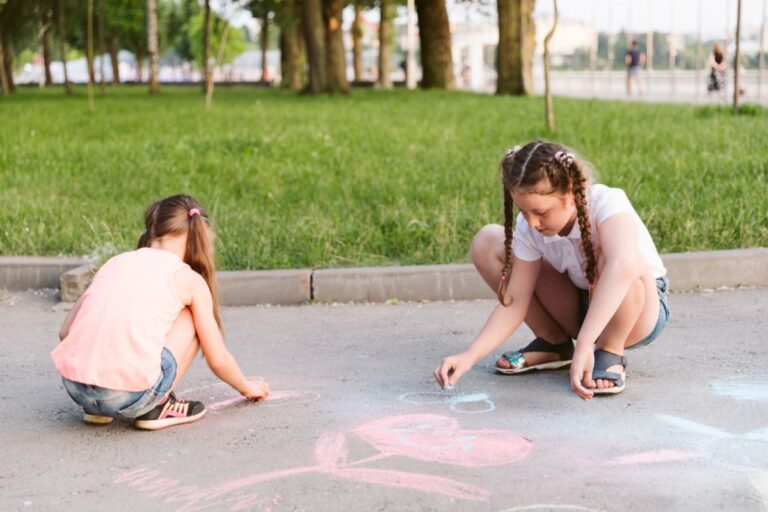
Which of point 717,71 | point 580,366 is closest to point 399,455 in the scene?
point 580,366

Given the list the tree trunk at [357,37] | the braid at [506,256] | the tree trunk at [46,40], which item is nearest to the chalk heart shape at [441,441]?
the braid at [506,256]

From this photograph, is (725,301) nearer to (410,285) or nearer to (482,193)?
(410,285)

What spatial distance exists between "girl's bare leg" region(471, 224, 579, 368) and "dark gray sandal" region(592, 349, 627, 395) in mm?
240

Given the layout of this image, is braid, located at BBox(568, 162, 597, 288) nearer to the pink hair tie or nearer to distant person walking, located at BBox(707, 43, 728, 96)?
the pink hair tie

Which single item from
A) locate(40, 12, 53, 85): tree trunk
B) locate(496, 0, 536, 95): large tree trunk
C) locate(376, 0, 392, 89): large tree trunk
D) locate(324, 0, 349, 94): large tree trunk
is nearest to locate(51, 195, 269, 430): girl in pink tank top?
locate(496, 0, 536, 95): large tree trunk

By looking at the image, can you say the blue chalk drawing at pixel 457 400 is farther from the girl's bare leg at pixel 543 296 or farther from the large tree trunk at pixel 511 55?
the large tree trunk at pixel 511 55

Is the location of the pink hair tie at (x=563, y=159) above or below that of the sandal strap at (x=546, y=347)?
above

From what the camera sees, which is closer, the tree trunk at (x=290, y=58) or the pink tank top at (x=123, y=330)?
the pink tank top at (x=123, y=330)

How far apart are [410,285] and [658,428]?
2508 mm

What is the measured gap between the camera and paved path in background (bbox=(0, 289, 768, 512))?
3.08 meters

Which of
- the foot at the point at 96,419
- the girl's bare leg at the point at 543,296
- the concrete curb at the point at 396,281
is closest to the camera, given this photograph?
the foot at the point at 96,419

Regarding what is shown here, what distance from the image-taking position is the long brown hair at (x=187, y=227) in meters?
3.74

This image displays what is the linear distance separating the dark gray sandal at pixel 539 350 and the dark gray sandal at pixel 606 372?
34cm

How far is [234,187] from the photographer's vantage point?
8.62m
